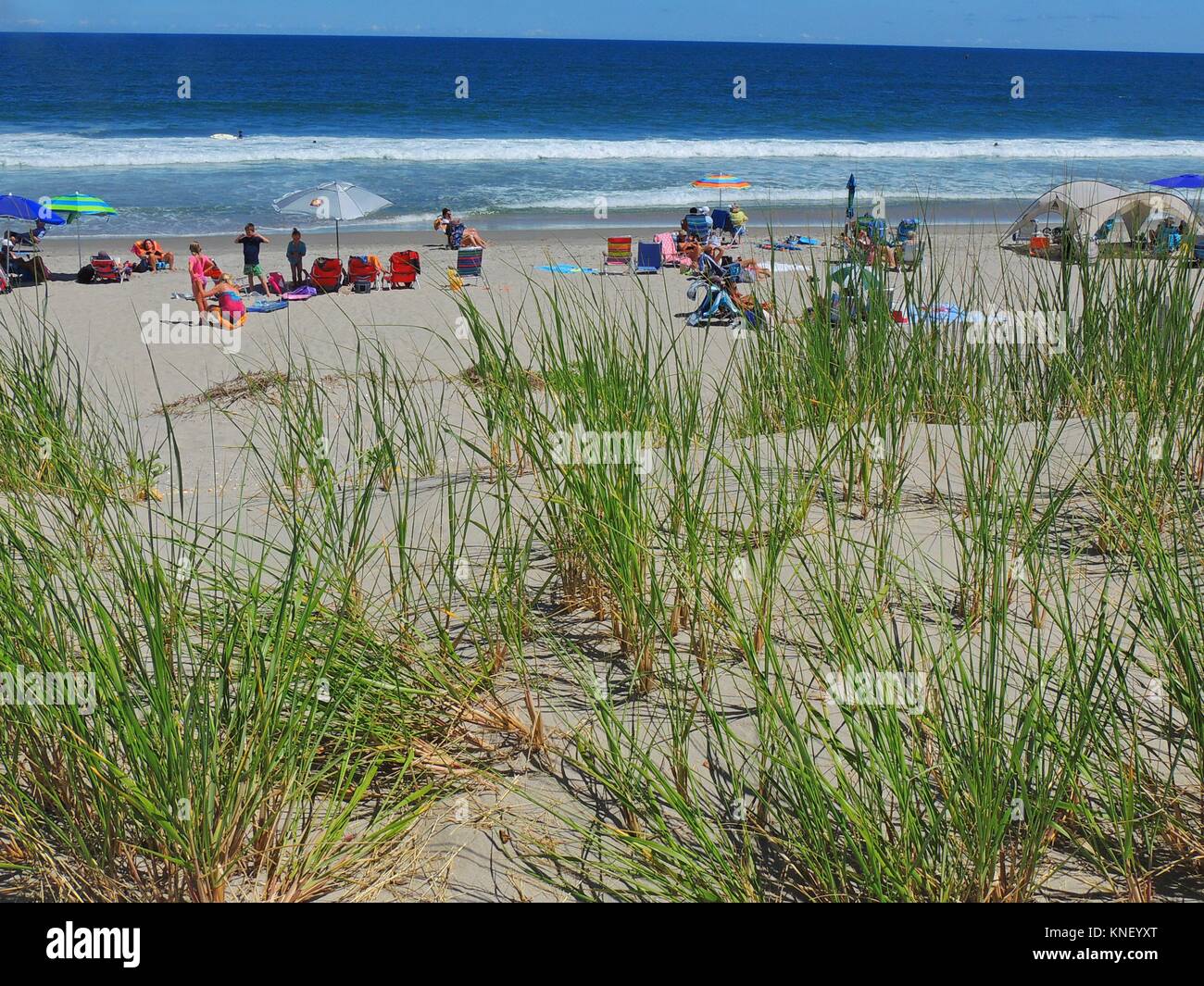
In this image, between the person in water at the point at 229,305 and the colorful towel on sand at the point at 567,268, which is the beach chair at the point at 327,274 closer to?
the person in water at the point at 229,305

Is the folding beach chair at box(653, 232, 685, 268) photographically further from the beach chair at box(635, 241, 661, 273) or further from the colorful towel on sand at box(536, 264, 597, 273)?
the colorful towel on sand at box(536, 264, 597, 273)

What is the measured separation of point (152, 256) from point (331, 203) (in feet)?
7.57

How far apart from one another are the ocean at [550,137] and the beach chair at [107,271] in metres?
5.15

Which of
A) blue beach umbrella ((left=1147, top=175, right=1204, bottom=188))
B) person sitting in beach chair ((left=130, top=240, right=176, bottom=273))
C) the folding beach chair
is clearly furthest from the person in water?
blue beach umbrella ((left=1147, top=175, right=1204, bottom=188))

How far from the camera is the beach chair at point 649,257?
1338 cm

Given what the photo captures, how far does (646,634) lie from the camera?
240 centimetres

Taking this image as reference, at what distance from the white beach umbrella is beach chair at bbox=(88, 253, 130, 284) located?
1928mm

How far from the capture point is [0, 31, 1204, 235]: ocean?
21.8 m

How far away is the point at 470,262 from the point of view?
507 inches

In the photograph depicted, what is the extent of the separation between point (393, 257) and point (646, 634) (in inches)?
428
